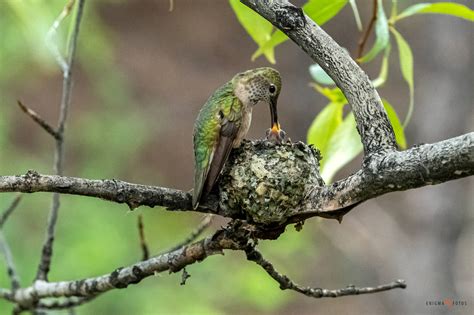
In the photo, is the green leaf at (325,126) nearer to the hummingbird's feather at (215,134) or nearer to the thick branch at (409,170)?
the hummingbird's feather at (215,134)

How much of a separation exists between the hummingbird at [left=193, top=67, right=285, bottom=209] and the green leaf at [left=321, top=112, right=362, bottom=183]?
0.44 meters

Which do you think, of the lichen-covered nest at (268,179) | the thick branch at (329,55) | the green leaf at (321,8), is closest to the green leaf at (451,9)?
the green leaf at (321,8)

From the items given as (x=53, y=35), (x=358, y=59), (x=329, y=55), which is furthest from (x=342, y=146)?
(x=53, y=35)

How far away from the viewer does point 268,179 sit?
2625mm

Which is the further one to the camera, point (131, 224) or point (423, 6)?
point (131, 224)

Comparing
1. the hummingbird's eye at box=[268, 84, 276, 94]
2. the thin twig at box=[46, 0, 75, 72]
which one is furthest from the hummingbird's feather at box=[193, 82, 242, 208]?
the thin twig at box=[46, 0, 75, 72]

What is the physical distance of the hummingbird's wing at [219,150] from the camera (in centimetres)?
244

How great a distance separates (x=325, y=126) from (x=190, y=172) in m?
14.2

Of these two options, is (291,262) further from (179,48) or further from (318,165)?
(179,48)

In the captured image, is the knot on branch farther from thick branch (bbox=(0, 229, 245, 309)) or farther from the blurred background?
the blurred background

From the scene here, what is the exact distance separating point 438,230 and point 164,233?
3454 millimetres

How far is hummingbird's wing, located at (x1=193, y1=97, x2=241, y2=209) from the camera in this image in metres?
2.44

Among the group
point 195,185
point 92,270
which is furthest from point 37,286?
point 92,270

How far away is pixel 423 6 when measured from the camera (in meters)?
2.09
